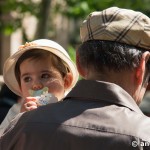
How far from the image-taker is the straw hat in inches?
119

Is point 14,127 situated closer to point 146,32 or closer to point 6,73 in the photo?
point 146,32

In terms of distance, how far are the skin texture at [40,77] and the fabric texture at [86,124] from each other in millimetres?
811

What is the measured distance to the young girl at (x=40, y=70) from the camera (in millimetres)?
2934

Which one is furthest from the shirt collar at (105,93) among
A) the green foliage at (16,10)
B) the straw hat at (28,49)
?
the green foliage at (16,10)

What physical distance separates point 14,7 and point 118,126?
753cm

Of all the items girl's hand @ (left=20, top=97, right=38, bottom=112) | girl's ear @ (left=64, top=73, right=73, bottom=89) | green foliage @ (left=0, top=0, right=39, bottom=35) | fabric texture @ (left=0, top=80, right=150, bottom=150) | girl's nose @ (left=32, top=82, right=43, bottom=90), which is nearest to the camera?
fabric texture @ (left=0, top=80, right=150, bottom=150)

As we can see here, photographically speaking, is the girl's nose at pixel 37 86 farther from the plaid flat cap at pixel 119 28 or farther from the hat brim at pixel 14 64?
the plaid flat cap at pixel 119 28

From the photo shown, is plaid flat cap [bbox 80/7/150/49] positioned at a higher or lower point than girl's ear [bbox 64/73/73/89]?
higher

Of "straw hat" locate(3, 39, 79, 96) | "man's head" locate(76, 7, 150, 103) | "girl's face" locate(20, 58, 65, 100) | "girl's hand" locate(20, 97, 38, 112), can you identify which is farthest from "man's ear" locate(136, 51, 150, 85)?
"straw hat" locate(3, 39, 79, 96)

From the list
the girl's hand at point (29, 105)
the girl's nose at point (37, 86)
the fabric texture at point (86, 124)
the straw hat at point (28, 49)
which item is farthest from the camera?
the straw hat at point (28, 49)

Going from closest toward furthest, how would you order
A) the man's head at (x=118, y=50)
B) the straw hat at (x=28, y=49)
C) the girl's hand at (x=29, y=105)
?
the man's head at (x=118, y=50) → the girl's hand at (x=29, y=105) → the straw hat at (x=28, y=49)

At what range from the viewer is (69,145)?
1974 millimetres

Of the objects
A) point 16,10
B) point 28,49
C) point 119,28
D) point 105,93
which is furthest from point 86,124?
point 16,10

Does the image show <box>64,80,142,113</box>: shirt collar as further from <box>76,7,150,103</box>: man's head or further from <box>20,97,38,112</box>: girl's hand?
<box>20,97,38,112</box>: girl's hand
